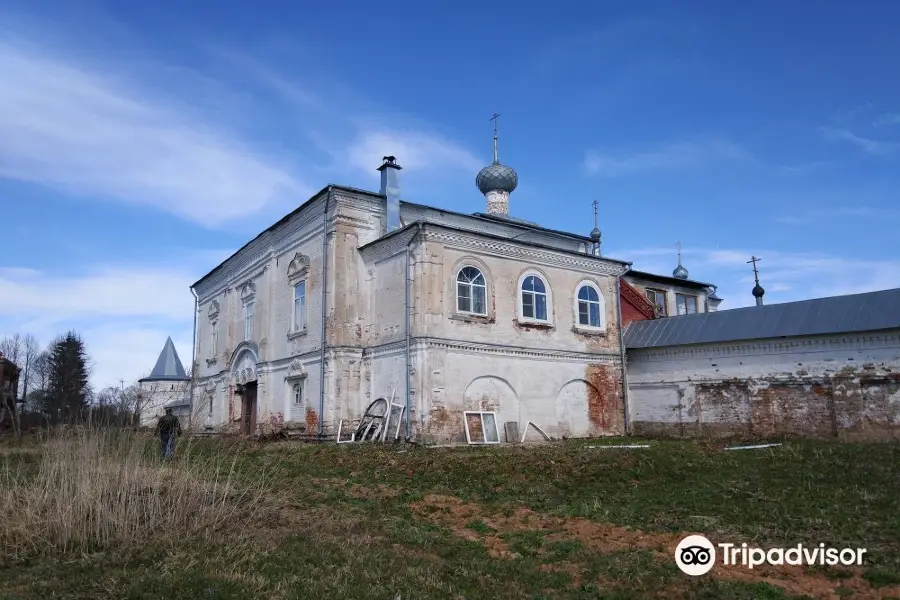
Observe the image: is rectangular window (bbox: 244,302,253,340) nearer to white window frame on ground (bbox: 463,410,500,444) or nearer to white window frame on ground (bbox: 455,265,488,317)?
white window frame on ground (bbox: 455,265,488,317)

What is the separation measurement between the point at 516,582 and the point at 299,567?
1.88 meters

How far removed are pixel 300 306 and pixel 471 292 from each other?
18.2 ft

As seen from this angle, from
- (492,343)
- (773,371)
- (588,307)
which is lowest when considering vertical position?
(773,371)

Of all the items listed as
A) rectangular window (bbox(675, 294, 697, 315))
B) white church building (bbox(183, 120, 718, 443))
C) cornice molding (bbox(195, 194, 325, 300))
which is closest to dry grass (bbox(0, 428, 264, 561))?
white church building (bbox(183, 120, 718, 443))

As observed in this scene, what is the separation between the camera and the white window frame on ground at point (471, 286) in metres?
17.8

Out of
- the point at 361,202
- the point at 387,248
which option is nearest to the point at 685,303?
the point at 387,248

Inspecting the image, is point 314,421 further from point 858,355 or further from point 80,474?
point 858,355

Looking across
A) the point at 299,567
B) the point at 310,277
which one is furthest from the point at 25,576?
the point at 310,277

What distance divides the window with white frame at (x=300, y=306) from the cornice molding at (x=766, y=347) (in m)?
9.96

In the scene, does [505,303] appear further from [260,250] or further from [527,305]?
[260,250]

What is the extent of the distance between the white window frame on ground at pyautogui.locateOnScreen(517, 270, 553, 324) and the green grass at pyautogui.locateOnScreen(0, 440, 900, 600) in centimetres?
657

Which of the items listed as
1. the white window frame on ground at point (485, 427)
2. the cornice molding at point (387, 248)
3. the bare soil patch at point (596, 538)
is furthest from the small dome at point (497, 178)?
the bare soil patch at point (596, 538)

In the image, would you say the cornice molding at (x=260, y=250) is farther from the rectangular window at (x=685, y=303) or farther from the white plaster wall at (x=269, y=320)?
the rectangular window at (x=685, y=303)

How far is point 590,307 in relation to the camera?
20.8 metres
